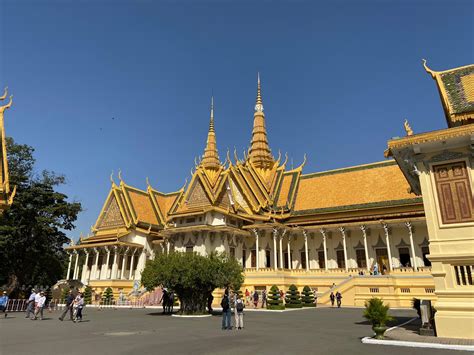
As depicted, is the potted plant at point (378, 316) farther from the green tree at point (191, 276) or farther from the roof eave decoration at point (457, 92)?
the green tree at point (191, 276)

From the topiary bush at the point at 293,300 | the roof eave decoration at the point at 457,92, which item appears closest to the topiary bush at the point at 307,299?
the topiary bush at the point at 293,300

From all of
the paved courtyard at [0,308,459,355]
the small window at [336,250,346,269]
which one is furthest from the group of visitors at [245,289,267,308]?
the paved courtyard at [0,308,459,355]

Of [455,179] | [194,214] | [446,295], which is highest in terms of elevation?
[194,214]

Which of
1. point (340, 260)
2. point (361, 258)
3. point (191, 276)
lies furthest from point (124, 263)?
point (361, 258)

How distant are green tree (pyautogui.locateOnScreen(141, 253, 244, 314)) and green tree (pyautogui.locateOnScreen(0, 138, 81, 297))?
541 inches

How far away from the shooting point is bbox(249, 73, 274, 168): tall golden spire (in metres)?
42.0

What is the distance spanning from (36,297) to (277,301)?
1301cm

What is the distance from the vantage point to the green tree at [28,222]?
87.6 feet

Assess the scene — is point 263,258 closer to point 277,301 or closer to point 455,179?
point 277,301

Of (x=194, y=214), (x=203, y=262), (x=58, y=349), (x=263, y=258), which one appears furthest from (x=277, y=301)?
(x=58, y=349)

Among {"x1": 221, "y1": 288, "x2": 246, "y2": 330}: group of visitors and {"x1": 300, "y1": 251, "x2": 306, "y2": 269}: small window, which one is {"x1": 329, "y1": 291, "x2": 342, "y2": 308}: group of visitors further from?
{"x1": 221, "y1": 288, "x2": 246, "y2": 330}: group of visitors

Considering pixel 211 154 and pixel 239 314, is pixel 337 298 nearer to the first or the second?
pixel 239 314

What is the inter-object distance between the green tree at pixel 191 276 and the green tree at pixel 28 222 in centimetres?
1375

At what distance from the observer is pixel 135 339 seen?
9828 mm
